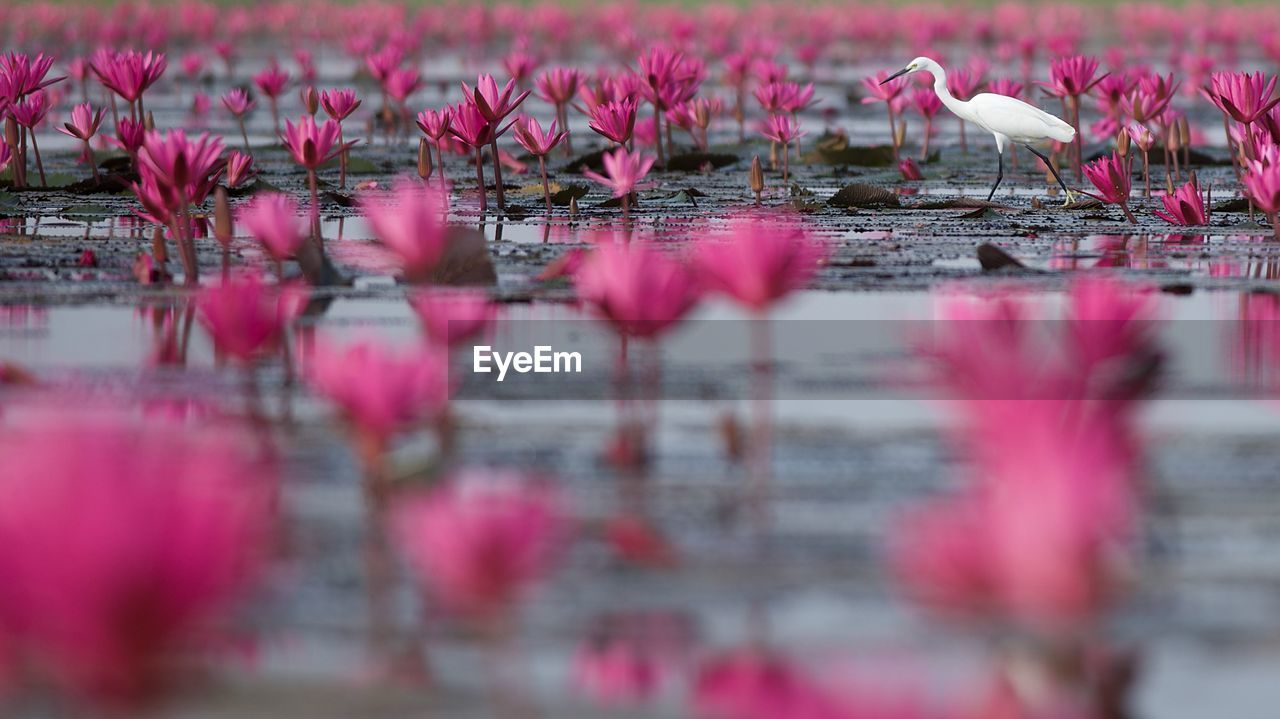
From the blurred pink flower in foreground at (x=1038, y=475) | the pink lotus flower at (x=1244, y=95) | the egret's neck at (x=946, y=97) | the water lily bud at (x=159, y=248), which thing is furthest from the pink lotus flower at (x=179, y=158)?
the egret's neck at (x=946, y=97)

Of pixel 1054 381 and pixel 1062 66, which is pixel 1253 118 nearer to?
pixel 1062 66

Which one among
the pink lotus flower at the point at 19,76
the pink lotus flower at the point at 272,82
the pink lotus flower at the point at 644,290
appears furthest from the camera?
the pink lotus flower at the point at 272,82

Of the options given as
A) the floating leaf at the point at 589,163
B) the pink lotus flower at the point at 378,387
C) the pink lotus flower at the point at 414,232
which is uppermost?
the floating leaf at the point at 589,163

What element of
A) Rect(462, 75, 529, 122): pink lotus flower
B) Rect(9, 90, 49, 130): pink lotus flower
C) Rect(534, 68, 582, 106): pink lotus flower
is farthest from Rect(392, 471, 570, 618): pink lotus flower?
Rect(534, 68, 582, 106): pink lotus flower

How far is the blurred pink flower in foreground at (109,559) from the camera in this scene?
1.55 m

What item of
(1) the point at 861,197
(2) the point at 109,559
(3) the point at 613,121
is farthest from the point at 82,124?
(2) the point at 109,559

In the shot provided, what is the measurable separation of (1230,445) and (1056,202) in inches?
203

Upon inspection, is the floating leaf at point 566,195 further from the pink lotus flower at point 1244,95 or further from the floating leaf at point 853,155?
the floating leaf at point 853,155

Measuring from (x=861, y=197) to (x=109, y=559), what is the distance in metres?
6.00

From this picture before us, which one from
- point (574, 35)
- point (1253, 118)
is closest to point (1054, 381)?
point (1253, 118)

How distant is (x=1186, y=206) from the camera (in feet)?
22.0

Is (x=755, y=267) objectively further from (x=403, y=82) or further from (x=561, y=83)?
(x=403, y=82)

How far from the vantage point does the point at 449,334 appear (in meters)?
3.07

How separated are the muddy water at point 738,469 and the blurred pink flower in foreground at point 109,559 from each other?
301 millimetres
